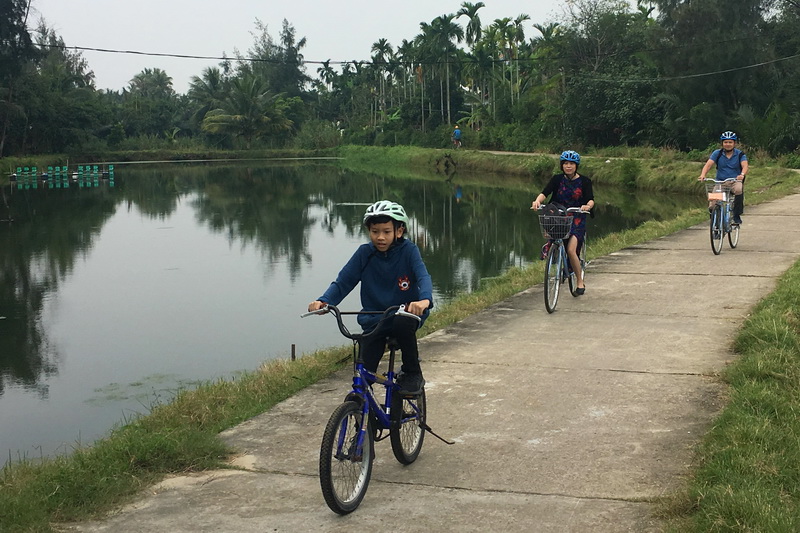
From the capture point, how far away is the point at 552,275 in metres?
8.50

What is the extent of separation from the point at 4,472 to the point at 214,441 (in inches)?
49.1

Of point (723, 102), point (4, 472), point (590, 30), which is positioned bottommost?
point (4, 472)

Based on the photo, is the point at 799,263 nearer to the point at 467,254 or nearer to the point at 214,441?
the point at 214,441

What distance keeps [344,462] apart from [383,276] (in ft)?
3.25

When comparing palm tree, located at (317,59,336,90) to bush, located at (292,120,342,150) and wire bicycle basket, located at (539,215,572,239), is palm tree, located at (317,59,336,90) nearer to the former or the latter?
bush, located at (292,120,342,150)

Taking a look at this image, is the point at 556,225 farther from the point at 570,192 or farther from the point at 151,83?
the point at 151,83

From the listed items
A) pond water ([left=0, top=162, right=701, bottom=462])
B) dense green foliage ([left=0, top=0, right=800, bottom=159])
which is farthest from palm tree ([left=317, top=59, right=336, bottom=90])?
pond water ([left=0, top=162, right=701, bottom=462])

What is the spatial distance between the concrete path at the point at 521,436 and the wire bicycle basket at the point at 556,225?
2.45 ft

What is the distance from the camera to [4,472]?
17.0 feet

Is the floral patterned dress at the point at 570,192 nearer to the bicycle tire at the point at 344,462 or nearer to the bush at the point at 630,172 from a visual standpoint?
the bicycle tire at the point at 344,462

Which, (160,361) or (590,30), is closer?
(160,361)

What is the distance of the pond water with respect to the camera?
9758 millimetres

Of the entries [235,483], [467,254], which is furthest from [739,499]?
[467,254]

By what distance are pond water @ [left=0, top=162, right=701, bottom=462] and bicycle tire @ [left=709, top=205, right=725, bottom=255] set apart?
3.87m
